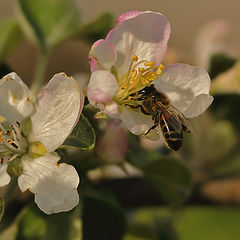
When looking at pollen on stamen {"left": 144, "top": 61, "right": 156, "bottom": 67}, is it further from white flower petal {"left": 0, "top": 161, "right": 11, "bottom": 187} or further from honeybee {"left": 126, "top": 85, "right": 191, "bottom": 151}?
white flower petal {"left": 0, "top": 161, "right": 11, "bottom": 187}

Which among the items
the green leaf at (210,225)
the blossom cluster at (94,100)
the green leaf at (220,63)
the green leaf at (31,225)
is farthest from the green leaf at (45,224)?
the green leaf at (210,225)

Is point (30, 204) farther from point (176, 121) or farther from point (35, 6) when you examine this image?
point (35, 6)

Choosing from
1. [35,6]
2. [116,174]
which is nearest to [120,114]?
[116,174]

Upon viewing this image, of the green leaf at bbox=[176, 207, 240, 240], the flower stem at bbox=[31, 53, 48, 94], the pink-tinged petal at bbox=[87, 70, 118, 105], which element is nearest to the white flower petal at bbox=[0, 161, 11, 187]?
the pink-tinged petal at bbox=[87, 70, 118, 105]

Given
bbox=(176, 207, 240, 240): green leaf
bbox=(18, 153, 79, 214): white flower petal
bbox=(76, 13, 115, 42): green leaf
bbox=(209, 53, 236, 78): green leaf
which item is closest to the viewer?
bbox=(18, 153, 79, 214): white flower petal

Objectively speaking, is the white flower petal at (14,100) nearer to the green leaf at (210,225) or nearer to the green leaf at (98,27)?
the green leaf at (98,27)

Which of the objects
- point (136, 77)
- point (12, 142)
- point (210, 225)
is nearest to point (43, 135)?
point (12, 142)
